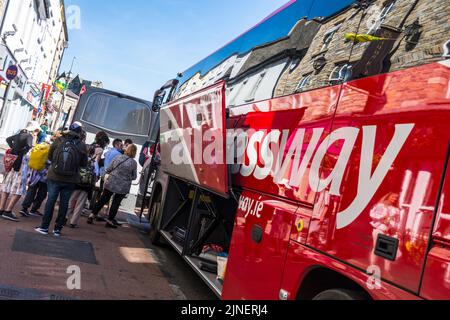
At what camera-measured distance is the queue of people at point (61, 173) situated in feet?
21.3

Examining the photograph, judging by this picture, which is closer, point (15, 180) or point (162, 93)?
point (15, 180)

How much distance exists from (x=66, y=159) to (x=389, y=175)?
5118 millimetres

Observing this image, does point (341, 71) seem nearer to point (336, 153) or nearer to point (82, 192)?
point (336, 153)

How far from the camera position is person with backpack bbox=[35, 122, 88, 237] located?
21.0 ft

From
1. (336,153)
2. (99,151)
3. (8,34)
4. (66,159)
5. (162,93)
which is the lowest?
(66,159)

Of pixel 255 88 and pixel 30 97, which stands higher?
pixel 30 97

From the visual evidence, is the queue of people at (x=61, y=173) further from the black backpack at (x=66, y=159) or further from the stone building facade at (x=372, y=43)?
the stone building facade at (x=372, y=43)

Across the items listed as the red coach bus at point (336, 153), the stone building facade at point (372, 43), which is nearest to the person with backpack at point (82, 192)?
the red coach bus at point (336, 153)

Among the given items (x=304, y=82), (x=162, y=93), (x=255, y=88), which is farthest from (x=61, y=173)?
(x=304, y=82)

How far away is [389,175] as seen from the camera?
241cm

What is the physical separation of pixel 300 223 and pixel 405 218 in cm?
96

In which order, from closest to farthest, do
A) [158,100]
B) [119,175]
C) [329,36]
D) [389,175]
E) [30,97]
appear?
[389,175]
[329,36]
[119,175]
[158,100]
[30,97]
